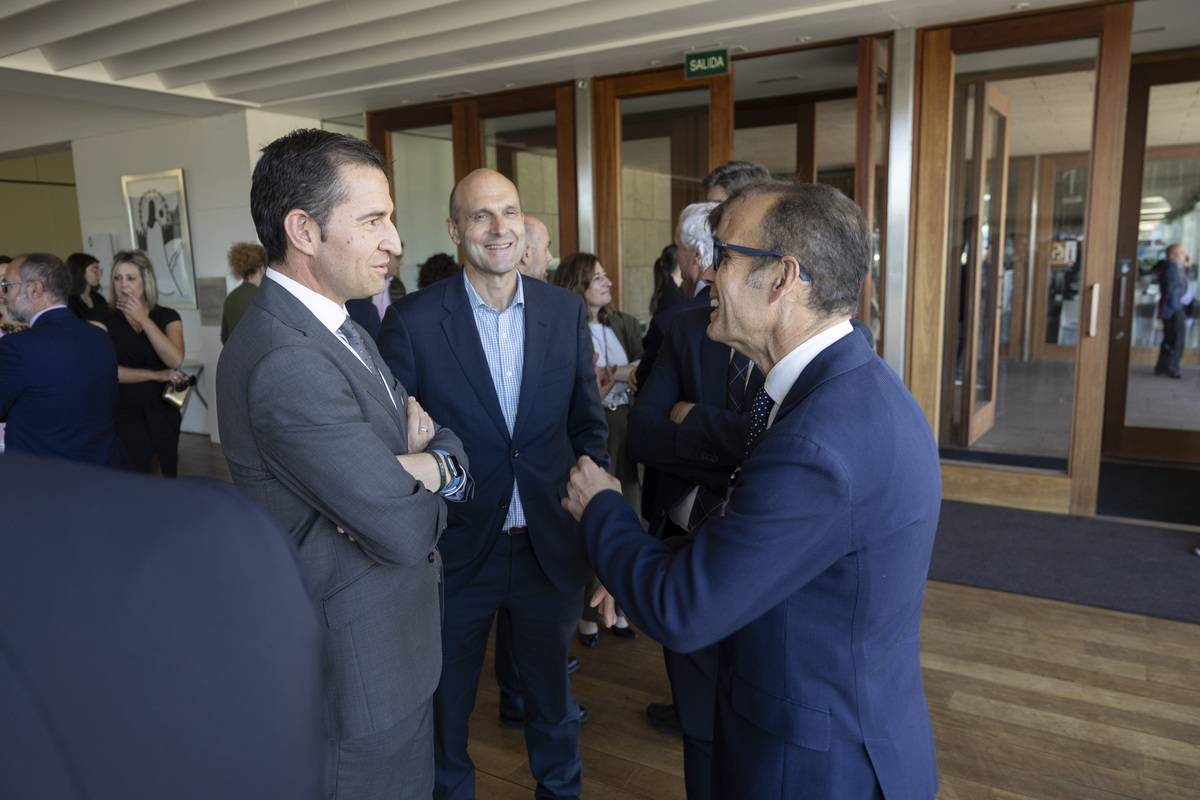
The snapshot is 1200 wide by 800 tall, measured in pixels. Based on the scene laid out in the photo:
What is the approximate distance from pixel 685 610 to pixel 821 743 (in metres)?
0.31

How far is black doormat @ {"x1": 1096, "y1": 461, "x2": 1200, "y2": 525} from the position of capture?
17.0 ft

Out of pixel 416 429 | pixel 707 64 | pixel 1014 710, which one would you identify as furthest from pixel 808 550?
pixel 707 64

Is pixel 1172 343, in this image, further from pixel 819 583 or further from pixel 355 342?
pixel 355 342

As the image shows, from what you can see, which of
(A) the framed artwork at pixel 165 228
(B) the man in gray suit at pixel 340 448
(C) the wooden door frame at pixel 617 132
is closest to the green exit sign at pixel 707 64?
(C) the wooden door frame at pixel 617 132

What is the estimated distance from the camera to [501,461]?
2.17 m

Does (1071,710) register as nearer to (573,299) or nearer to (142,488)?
(573,299)

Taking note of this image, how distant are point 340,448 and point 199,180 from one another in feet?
26.6

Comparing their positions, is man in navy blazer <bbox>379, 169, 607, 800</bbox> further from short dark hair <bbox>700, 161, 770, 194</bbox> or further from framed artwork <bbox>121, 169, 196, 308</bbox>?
framed artwork <bbox>121, 169, 196, 308</bbox>

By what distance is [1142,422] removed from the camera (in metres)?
6.46

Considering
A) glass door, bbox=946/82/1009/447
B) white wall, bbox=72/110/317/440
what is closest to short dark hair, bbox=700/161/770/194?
glass door, bbox=946/82/1009/447

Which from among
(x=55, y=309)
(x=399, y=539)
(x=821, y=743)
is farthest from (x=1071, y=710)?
(x=55, y=309)

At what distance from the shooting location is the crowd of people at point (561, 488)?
119 cm

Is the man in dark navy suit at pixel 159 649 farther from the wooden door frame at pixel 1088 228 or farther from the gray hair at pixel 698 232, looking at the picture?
the wooden door frame at pixel 1088 228

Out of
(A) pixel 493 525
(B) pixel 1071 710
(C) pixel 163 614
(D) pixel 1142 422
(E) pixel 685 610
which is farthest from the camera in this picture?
(D) pixel 1142 422
